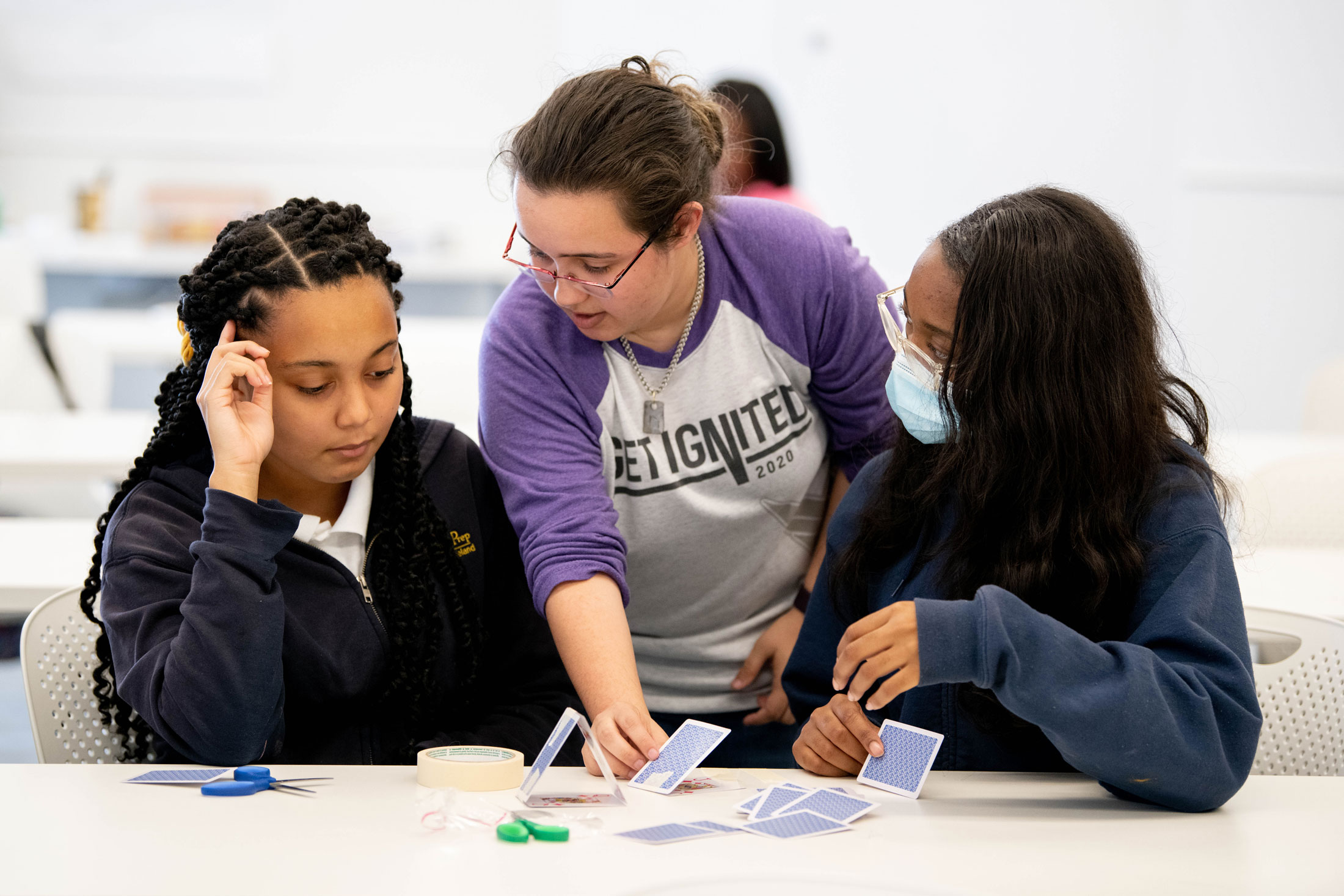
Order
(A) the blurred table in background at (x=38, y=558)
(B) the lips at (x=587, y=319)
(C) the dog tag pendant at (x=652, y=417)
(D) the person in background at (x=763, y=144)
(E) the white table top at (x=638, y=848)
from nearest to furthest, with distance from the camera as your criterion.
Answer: (E) the white table top at (x=638, y=848)
(B) the lips at (x=587, y=319)
(C) the dog tag pendant at (x=652, y=417)
(A) the blurred table in background at (x=38, y=558)
(D) the person in background at (x=763, y=144)

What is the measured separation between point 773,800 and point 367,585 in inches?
22.4

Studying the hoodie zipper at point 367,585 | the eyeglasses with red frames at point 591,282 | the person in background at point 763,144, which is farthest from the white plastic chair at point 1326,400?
the hoodie zipper at point 367,585

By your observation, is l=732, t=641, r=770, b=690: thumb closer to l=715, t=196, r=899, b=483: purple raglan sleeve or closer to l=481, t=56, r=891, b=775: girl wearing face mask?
l=481, t=56, r=891, b=775: girl wearing face mask

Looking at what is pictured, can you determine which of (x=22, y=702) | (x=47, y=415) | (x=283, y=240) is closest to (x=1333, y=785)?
(x=283, y=240)

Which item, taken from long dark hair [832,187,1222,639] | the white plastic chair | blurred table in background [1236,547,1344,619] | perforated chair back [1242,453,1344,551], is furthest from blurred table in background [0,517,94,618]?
the white plastic chair

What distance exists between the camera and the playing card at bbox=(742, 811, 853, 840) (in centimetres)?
101

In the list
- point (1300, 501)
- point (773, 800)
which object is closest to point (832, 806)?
point (773, 800)

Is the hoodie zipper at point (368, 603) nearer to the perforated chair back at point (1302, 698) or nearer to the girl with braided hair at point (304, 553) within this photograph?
the girl with braided hair at point (304, 553)

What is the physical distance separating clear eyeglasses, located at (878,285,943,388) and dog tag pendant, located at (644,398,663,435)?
323mm

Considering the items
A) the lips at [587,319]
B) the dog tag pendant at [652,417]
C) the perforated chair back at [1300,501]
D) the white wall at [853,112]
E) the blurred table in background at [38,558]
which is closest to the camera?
the lips at [587,319]

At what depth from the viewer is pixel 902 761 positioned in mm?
1166

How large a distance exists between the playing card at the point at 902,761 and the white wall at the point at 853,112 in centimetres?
428

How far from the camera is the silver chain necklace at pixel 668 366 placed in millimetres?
1556

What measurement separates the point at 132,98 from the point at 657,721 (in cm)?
605
